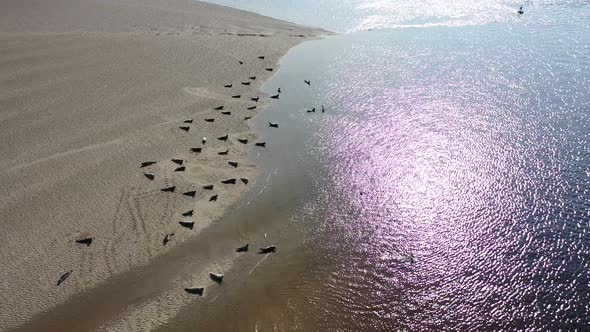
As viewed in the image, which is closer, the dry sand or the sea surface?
the sea surface

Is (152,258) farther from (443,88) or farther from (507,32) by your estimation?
(507,32)

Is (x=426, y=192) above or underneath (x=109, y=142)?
underneath

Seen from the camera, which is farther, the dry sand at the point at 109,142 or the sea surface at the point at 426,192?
the dry sand at the point at 109,142

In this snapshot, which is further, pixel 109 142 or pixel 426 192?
pixel 109 142

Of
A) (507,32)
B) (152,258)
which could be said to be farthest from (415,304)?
(507,32)
